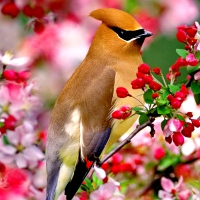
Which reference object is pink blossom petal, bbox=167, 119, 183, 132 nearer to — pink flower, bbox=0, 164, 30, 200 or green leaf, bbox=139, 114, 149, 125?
green leaf, bbox=139, 114, 149, 125

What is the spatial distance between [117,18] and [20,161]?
1.90 ft

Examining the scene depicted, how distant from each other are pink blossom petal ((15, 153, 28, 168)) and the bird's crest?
54cm

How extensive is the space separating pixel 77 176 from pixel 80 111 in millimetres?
266

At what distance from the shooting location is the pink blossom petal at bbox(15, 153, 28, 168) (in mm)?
2316

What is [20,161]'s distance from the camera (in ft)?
7.60

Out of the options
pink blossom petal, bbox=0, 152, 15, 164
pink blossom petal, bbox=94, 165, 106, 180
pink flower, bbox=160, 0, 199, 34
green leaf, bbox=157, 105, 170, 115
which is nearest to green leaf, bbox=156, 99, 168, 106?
green leaf, bbox=157, 105, 170, 115

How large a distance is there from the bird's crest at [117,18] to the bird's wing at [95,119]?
0.58 feet

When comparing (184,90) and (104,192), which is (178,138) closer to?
(184,90)

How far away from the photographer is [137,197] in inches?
99.0

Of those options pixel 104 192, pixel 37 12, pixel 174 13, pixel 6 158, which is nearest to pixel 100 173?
pixel 104 192

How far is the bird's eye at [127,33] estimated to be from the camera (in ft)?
8.26

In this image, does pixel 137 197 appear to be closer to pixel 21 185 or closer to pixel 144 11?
pixel 21 185

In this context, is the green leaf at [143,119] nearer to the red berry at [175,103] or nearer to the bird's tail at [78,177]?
the red berry at [175,103]

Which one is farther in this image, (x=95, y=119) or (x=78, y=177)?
(x=95, y=119)
